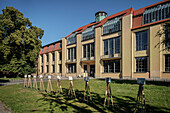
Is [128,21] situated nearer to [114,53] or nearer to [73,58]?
[114,53]

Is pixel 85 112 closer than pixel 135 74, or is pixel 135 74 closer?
pixel 85 112

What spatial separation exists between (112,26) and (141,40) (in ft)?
20.8

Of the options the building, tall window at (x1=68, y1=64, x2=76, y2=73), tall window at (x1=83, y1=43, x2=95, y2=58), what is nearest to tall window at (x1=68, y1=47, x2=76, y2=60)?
the building

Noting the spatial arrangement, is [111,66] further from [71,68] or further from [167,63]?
[71,68]

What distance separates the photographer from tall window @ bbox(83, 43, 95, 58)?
85.9 ft

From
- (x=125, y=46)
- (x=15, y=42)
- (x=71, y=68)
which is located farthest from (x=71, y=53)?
(x=125, y=46)

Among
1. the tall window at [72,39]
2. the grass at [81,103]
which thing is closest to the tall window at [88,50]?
the tall window at [72,39]

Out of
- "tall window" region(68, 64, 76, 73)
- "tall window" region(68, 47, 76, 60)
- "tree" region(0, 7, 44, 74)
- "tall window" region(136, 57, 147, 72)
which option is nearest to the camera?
"tall window" region(136, 57, 147, 72)

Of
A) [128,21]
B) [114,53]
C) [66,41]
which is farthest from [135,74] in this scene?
[66,41]

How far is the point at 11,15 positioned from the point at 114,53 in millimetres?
21339

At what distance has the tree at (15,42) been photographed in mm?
20453

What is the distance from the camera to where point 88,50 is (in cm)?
2717

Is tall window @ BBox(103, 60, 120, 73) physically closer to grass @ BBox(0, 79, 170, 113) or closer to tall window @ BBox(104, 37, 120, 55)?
tall window @ BBox(104, 37, 120, 55)

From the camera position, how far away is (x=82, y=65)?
28672mm
